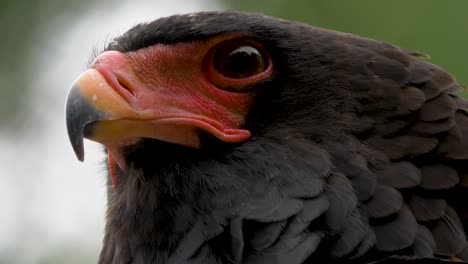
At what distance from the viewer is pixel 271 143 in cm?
346

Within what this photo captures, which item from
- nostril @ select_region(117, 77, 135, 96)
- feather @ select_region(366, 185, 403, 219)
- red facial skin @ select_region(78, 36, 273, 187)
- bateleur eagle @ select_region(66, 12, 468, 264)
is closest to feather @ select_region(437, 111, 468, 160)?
bateleur eagle @ select_region(66, 12, 468, 264)

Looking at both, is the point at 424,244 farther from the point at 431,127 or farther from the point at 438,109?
the point at 438,109

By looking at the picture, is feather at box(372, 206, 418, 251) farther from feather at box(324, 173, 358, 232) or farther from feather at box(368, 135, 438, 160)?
feather at box(368, 135, 438, 160)

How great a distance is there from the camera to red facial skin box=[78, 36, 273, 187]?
11.2 feet

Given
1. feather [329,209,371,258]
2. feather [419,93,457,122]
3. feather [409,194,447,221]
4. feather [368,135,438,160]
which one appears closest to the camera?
feather [329,209,371,258]

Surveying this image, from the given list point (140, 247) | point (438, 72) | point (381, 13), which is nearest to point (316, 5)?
point (381, 13)

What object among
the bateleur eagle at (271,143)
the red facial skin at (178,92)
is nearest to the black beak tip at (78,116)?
the bateleur eagle at (271,143)

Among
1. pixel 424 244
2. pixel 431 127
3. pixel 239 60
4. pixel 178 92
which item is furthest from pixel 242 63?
pixel 424 244

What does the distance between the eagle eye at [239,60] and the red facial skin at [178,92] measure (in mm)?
18

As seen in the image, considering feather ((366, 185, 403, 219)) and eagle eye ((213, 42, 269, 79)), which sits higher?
eagle eye ((213, 42, 269, 79))

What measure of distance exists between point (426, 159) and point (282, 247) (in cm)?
68

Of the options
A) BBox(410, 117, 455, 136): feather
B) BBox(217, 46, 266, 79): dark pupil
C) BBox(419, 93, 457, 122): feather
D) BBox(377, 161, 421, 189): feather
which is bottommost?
BBox(377, 161, 421, 189): feather

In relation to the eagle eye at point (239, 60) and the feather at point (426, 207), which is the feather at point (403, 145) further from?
the eagle eye at point (239, 60)

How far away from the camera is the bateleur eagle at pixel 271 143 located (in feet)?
10.7
